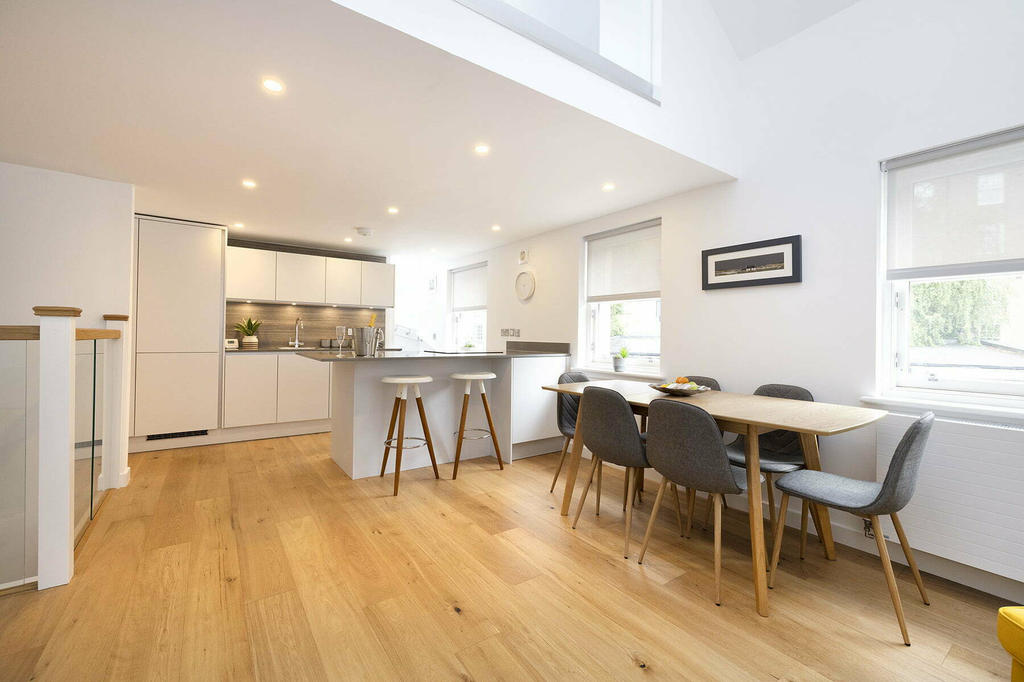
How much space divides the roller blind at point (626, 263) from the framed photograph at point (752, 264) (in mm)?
512

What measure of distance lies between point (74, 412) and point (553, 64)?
2903 millimetres

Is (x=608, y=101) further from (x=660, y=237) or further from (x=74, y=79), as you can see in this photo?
(x=74, y=79)

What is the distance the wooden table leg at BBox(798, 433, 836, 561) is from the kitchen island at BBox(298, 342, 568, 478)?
2231 millimetres

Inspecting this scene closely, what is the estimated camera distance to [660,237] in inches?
148

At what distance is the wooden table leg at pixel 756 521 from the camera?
1.85m

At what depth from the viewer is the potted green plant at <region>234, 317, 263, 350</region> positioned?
4988 millimetres

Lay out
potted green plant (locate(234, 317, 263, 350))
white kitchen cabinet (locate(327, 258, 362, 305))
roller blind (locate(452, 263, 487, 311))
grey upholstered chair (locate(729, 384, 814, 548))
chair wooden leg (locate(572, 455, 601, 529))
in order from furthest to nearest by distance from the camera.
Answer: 1. roller blind (locate(452, 263, 487, 311))
2. white kitchen cabinet (locate(327, 258, 362, 305))
3. potted green plant (locate(234, 317, 263, 350))
4. chair wooden leg (locate(572, 455, 601, 529))
5. grey upholstered chair (locate(729, 384, 814, 548))

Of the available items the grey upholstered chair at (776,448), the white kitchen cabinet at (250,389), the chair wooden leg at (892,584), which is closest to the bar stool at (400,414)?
the white kitchen cabinet at (250,389)

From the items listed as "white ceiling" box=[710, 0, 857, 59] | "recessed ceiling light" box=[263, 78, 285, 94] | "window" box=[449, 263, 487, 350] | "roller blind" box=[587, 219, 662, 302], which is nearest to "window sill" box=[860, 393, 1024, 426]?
"roller blind" box=[587, 219, 662, 302]

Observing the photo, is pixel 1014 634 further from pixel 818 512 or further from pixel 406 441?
pixel 406 441

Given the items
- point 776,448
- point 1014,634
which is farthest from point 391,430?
point 1014,634

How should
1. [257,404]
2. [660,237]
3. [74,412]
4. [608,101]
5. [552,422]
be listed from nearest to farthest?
[74,412] < [608,101] < [660,237] < [552,422] < [257,404]

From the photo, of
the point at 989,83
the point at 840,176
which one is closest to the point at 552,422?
the point at 840,176

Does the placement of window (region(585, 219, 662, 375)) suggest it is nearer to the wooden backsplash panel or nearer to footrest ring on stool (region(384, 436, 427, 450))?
footrest ring on stool (region(384, 436, 427, 450))
